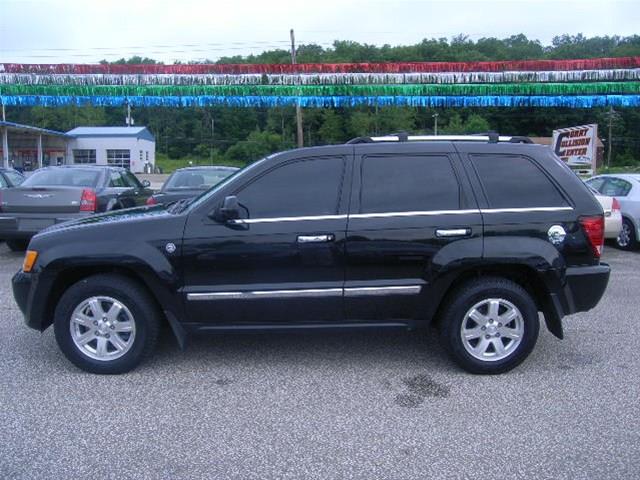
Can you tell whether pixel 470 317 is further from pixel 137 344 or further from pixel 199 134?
pixel 199 134

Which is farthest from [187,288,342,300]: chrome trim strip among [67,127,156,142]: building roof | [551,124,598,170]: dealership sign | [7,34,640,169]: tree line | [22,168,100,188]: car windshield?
[67,127,156,142]: building roof

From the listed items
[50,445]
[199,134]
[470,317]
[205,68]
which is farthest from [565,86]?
[199,134]

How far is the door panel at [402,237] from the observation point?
14.6 ft

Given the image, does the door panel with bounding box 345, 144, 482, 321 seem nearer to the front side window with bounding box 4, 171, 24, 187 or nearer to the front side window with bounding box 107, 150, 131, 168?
→ the front side window with bounding box 4, 171, 24, 187

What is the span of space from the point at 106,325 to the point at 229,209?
1356 millimetres

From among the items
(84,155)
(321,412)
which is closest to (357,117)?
(84,155)

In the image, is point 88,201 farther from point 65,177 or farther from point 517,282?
point 517,282

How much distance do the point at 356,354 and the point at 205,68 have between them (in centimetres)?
1350

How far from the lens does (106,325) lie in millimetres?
4586

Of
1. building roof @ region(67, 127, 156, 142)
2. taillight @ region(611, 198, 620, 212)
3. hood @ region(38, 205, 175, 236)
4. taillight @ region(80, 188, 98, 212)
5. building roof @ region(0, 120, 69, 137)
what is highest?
building roof @ region(67, 127, 156, 142)

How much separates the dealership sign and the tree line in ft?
35.4

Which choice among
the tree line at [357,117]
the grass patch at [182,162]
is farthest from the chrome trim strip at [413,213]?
the grass patch at [182,162]

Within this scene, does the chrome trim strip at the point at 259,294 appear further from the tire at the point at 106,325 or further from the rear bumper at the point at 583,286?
the rear bumper at the point at 583,286

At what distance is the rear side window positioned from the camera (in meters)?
4.61
